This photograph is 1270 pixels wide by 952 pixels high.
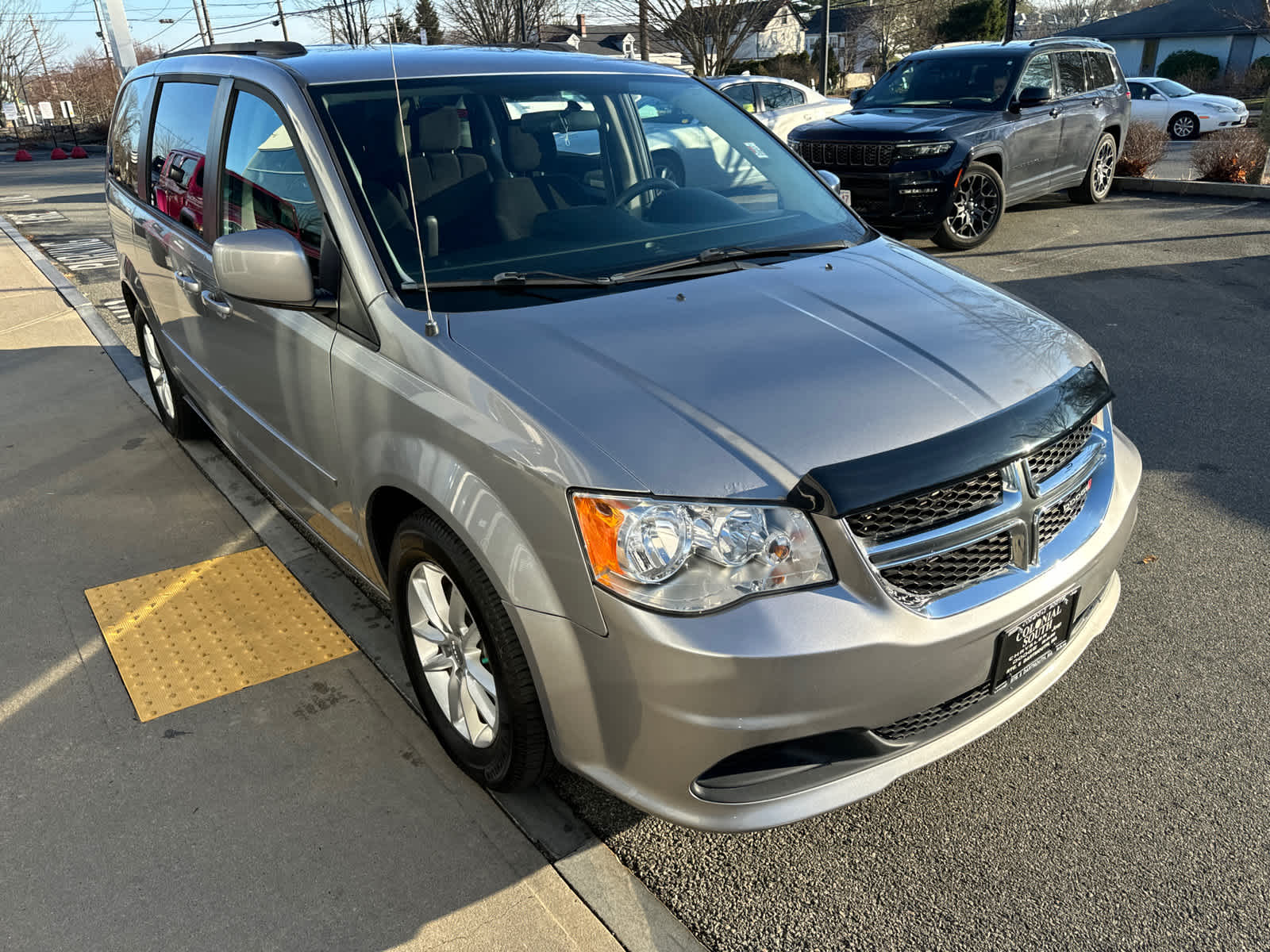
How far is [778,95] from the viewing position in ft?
47.7

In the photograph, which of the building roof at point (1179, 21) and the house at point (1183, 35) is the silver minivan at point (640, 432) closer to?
the house at point (1183, 35)

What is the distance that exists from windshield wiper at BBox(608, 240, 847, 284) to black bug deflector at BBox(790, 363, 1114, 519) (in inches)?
40.1

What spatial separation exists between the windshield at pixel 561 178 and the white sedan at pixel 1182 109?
67.5 feet

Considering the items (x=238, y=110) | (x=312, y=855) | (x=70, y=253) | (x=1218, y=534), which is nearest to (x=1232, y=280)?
(x=1218, y=534)

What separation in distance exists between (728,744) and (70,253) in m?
12.1

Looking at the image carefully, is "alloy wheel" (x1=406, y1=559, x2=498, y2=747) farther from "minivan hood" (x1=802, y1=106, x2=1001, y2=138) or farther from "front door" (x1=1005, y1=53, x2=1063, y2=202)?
"front door" (x1=1005, y1=53, x2=1063, y2=202)

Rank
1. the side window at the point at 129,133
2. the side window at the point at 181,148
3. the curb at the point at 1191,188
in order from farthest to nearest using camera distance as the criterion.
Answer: the curb at the point at 1191,188
the side window at the point at 129,133
the side window at the point at 181,148

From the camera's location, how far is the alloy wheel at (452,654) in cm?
256

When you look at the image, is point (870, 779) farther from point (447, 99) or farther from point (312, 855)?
point (447, 99)

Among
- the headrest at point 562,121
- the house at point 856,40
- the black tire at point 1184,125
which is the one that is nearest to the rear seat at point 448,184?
the headrest at point 562,121

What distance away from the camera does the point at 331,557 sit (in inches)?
138

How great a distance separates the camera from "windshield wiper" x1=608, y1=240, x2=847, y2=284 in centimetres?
288

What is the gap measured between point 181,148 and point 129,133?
1.19 meters

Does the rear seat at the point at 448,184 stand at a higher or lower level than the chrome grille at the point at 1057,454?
higher
